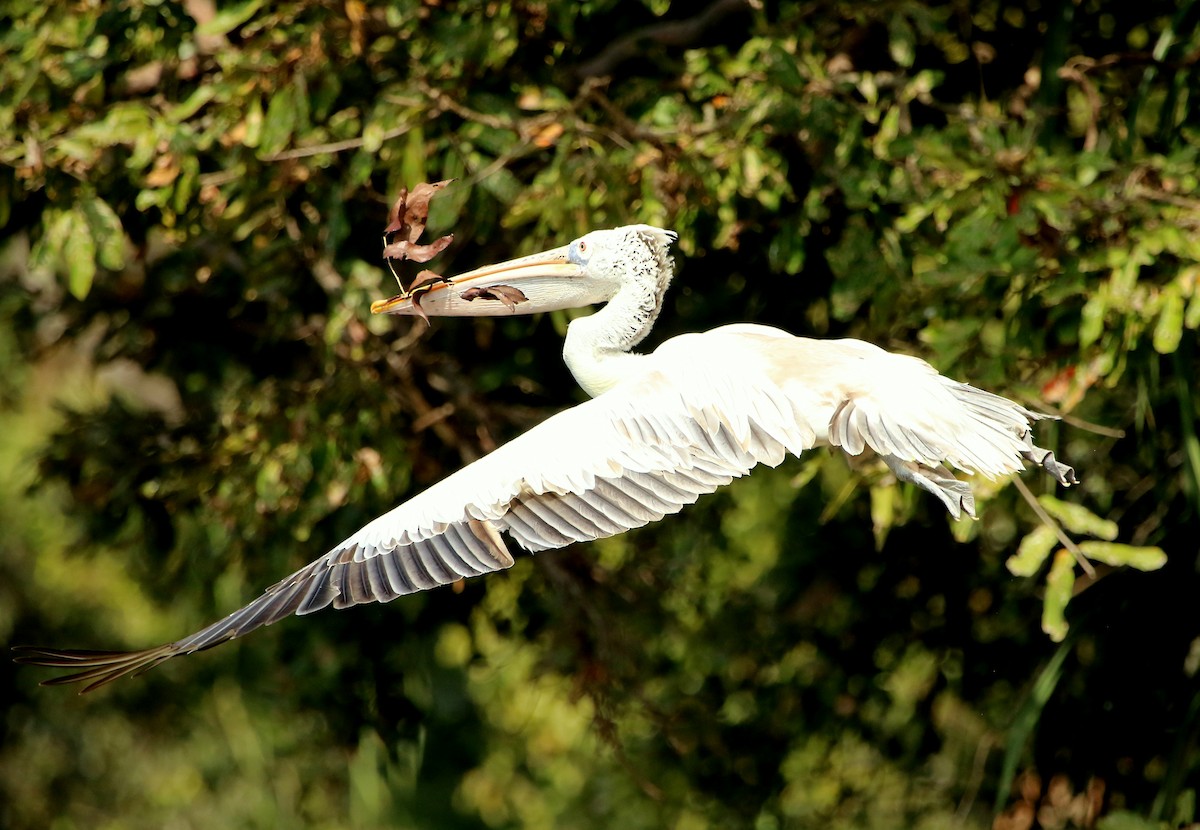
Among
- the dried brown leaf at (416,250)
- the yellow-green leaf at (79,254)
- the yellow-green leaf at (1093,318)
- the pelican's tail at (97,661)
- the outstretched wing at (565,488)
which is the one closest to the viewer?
the pelican's tail at (97,661)

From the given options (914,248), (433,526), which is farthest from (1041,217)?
(433,526)

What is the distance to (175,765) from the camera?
9875 mm

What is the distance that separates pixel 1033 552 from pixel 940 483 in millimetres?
368

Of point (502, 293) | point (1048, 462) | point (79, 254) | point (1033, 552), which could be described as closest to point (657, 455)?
point (502, 293)

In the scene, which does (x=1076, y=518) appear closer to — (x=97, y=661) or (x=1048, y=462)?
(x=1048, y=462)

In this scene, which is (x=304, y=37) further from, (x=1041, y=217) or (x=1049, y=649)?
(x=1049, y=649)

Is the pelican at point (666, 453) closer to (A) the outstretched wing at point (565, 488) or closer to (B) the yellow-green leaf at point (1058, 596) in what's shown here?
(A) the outstretched wing at point (565, 488)

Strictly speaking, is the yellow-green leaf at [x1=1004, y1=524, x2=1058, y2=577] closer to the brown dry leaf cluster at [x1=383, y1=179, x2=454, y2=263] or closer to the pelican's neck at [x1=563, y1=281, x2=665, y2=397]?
the pelican's neck at [x1=563, y1=281, x2=665, y2=397]

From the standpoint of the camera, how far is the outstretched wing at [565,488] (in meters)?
3.66

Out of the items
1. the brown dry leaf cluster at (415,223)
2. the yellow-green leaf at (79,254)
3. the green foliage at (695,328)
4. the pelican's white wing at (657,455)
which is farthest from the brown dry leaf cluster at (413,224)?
the yellow-green leaf at (79,254)

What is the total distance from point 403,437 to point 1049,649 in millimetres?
2441

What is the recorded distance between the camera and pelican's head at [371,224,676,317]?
4234 mm

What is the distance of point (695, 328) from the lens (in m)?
5.43

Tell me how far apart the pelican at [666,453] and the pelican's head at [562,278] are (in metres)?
0.29
